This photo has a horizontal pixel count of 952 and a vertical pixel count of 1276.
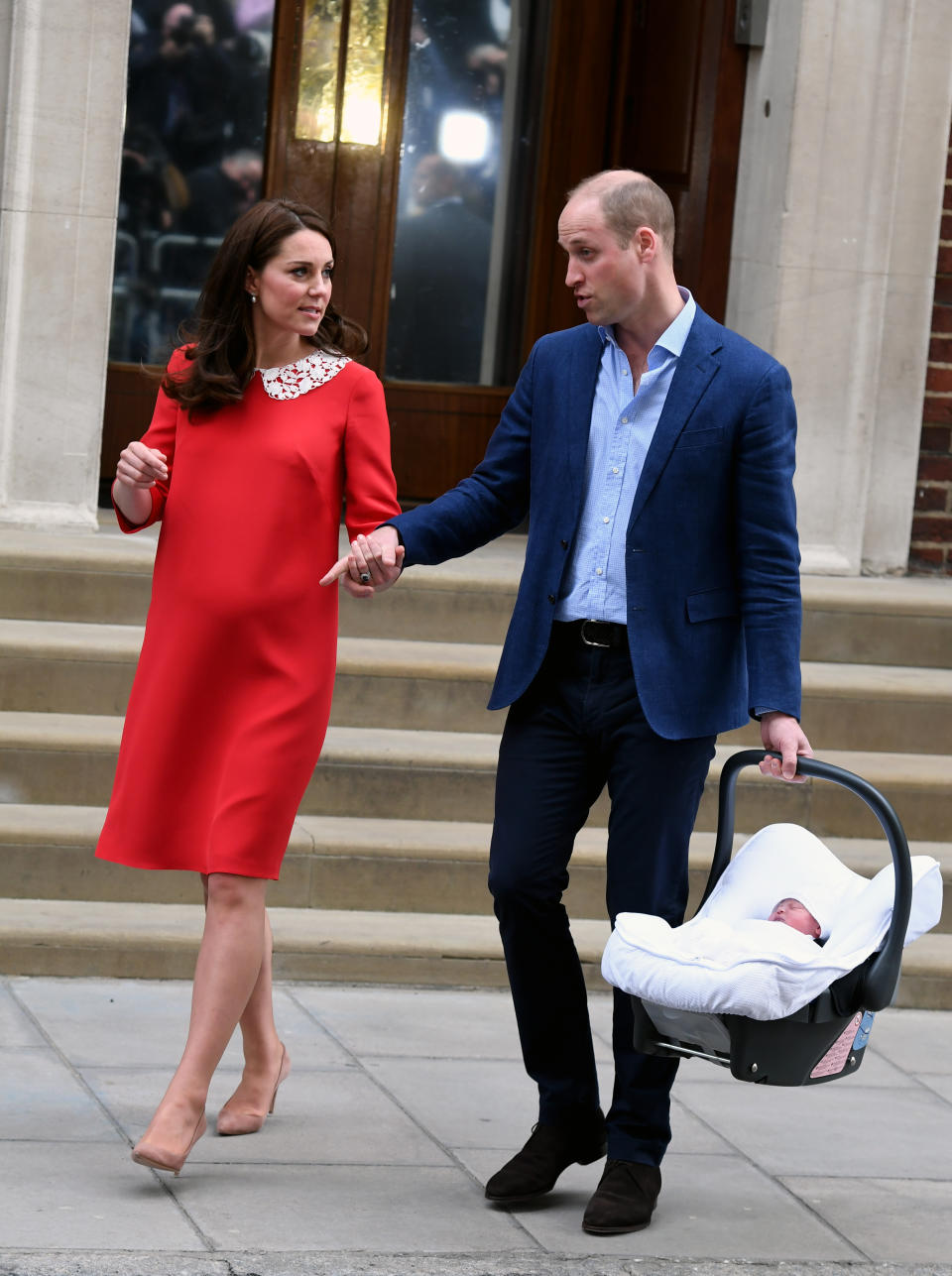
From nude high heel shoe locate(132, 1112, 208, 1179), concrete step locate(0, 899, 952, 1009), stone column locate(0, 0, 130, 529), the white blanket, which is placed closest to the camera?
the white blanket

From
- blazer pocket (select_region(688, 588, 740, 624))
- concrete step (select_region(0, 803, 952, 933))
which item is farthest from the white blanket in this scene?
concrete step (select_region(0, 803, 952, 933))

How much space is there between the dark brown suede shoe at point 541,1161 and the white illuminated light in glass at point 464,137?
5719 mm

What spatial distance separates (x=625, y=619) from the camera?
3.92 metres

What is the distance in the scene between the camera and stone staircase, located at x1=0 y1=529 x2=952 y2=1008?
562cm

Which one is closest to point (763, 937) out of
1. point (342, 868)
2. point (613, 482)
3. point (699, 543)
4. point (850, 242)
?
point (699, 543)

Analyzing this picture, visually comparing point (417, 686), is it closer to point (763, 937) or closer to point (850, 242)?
point (850, 242)

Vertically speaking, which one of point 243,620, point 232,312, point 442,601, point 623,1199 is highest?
point 232,312

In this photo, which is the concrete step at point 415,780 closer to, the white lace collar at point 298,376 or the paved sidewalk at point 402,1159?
the paved sidewalk at point 402,1159

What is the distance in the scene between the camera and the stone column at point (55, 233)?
7035 millimetres

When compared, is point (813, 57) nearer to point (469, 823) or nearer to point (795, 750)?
point (469, 823)

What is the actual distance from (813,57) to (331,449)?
416cm

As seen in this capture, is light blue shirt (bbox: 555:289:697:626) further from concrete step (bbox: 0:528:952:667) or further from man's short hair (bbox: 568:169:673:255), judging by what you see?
concrete step (bbox: 0:528:952:667)

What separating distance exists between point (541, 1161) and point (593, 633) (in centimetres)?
106

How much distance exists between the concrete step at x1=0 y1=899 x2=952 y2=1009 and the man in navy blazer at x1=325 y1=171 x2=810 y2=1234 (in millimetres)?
1579
